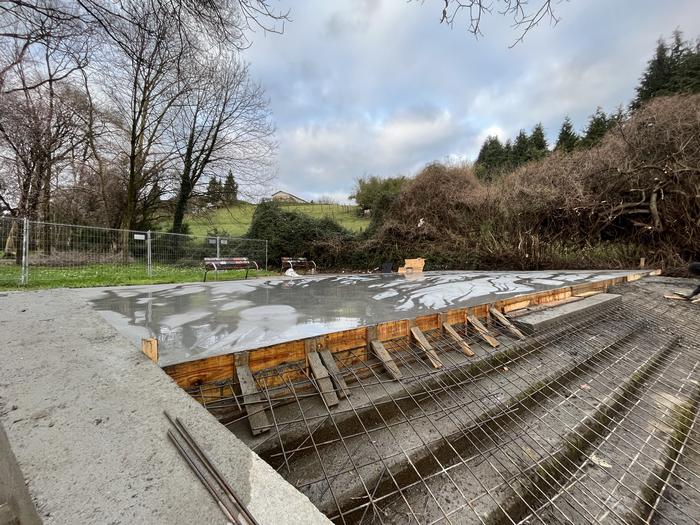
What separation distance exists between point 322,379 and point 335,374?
77 millimetres

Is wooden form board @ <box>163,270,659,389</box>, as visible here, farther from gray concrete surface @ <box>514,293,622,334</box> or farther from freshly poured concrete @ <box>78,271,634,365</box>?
gray concrete surface @ <box>514,293,622,334</box>

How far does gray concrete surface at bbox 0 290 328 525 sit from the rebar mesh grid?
14.8 inches

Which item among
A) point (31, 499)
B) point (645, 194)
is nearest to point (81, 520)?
point (31, 499)

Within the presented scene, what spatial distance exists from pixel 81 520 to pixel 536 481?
1.52 m

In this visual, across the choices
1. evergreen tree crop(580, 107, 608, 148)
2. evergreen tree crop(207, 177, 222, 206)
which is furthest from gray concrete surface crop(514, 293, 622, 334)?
evergreen tree crop(580, 107, 608, 148)

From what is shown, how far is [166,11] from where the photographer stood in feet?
7.22

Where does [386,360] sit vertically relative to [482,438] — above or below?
above

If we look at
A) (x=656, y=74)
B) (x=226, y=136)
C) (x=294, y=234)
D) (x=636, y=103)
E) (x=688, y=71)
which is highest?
(x=656, y=74)

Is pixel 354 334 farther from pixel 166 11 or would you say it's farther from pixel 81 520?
pixel 166 11

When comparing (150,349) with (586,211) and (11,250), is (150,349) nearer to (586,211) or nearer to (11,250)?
(11,250)

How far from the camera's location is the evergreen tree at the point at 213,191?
463 inches

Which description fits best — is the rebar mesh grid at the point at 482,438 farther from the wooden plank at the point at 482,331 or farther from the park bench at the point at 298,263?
the park bench at the point at 298,263

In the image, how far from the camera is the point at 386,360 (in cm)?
173

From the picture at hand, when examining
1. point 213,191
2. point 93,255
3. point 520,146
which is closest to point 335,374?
point 93,255
